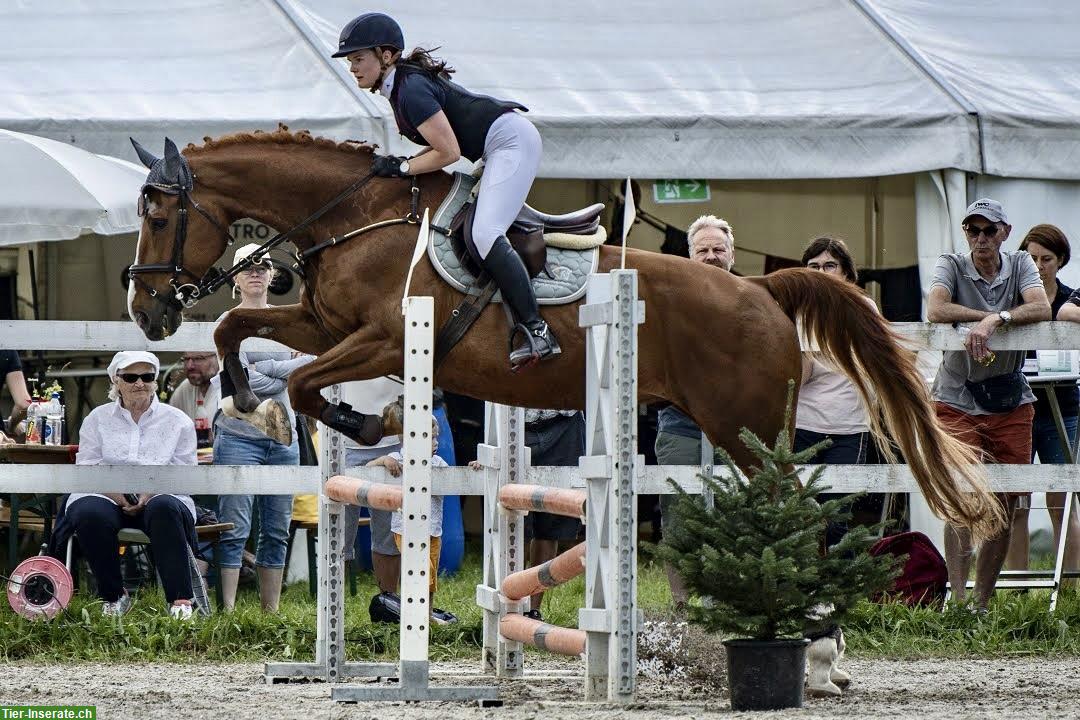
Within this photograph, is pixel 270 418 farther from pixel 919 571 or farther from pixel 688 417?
pixel 919 571

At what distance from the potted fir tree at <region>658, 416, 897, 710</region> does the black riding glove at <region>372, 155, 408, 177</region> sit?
1.58m

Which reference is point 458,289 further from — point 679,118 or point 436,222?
point 679,118

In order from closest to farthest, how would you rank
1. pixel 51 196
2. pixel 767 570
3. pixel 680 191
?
pixel 767 570 → pixel 51 196 → pixel 680 191

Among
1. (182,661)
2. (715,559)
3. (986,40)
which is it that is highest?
(986,40)

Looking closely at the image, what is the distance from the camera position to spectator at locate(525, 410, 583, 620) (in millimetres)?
6887

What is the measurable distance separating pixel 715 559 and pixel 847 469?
2065 mm

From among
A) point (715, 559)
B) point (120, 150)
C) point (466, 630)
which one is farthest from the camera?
point (120, 150)

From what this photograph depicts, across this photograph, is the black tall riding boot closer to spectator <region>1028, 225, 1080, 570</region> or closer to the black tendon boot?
the black tendon boot

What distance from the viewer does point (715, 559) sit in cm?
455

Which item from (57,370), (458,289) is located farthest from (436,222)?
(57,370)

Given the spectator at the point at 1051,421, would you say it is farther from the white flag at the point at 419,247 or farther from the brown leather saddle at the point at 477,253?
the white flag at the point at 419,247

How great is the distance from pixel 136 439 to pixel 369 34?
239 cm

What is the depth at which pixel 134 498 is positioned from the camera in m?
6.70

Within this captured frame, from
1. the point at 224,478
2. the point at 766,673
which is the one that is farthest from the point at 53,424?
the point at 766,673
